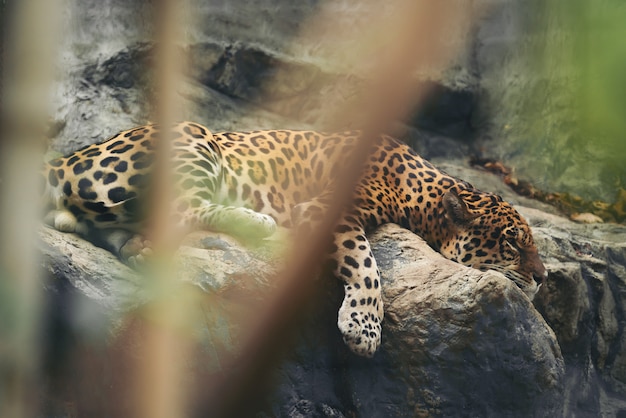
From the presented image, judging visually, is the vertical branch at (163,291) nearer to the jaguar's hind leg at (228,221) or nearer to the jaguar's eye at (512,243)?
the jaguar's hind leg at (228,221)

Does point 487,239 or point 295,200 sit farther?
point 295,200

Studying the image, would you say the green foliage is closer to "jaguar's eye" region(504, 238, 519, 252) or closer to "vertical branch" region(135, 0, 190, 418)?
"jaguar's eye" region(504, 238, 519, 252)

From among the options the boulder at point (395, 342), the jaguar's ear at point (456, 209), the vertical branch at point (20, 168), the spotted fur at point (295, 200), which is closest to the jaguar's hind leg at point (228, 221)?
the spotted fur at point (295, 200)

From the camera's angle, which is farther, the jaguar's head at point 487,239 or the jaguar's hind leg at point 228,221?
the jaguar's head at point 487,239

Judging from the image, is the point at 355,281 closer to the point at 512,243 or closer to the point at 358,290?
the point at 358,290

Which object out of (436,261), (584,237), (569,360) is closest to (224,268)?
(436,261)

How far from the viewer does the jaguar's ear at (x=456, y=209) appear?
6141mm

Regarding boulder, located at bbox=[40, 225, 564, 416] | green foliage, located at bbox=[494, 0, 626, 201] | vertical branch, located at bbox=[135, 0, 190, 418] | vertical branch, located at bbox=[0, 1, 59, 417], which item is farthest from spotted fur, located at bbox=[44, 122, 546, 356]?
vertical branch, located at bbox=[0, 1, 59, 417]

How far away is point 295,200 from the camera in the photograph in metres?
6.53

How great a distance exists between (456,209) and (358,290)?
158 cm

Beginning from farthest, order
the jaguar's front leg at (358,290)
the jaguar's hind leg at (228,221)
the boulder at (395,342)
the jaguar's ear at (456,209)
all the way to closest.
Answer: the jaguar's ear at (456,209) < the jaguar's hind leg at (228,221) < the jaguar's front leg at (358,290) < the boulder at (395,342)

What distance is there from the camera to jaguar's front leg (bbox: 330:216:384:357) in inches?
186

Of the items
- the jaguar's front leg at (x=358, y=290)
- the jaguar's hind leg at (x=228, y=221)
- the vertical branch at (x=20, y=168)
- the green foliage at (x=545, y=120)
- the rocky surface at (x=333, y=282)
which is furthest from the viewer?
the green foliage at (x=545, y=120)

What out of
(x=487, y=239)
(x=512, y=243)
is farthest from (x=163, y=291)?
(x=512, y=243)
